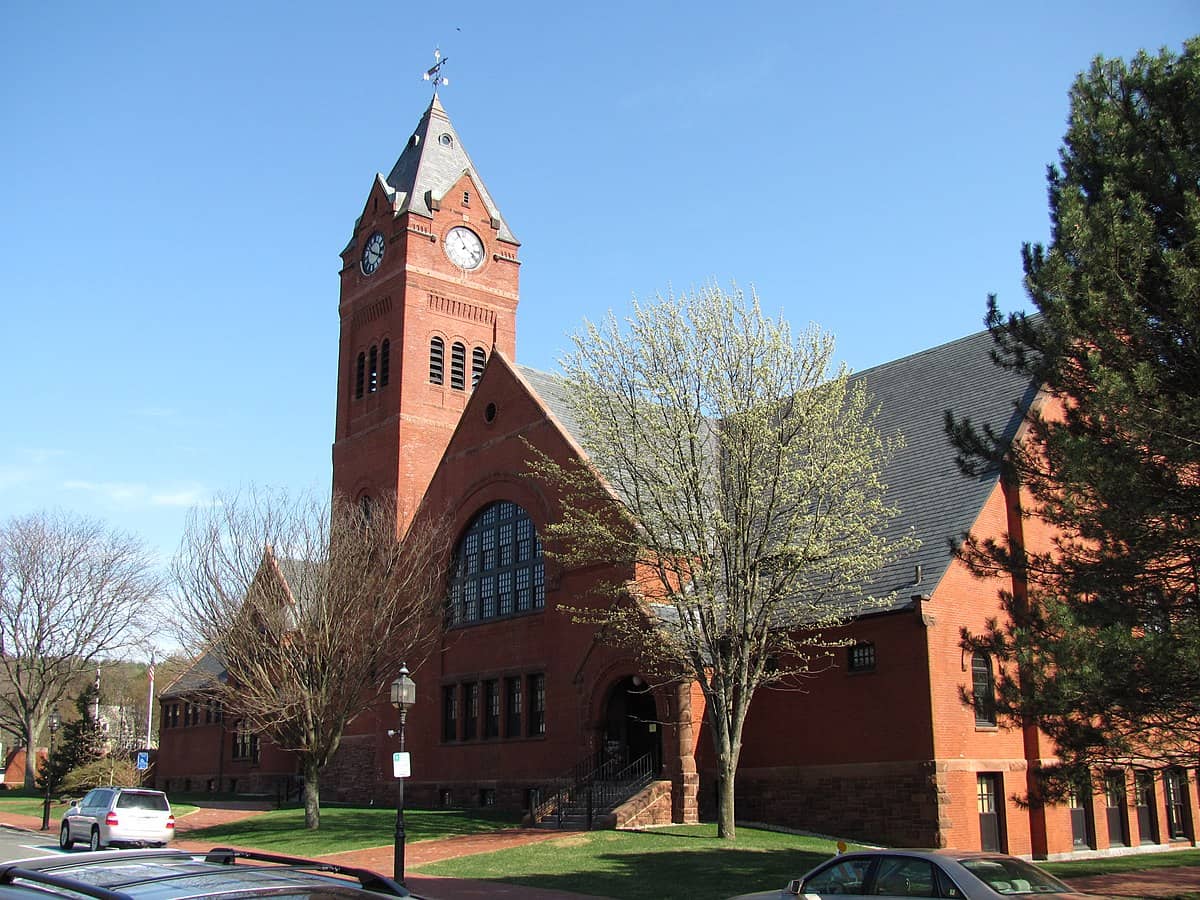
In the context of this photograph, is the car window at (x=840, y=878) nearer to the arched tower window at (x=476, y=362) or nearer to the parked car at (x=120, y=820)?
the parked car at (x=120, y=820)

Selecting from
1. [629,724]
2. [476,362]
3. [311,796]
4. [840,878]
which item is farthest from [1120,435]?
[476,362]

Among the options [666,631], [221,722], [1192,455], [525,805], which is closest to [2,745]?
[221,722]

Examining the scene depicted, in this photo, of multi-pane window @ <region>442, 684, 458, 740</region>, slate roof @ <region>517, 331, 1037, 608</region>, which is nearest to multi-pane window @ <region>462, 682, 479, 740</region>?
multi-pane window @ <region>442, 684, 458, 740</region>

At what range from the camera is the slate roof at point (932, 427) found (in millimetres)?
25578

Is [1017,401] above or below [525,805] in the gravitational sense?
above

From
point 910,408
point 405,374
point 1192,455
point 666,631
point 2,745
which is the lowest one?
point 2,745

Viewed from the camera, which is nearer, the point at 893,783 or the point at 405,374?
the point at 893,783

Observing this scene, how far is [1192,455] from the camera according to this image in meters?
13.5

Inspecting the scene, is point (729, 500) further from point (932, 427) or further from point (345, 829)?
point (345, 829)

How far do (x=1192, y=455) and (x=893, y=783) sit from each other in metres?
13.2

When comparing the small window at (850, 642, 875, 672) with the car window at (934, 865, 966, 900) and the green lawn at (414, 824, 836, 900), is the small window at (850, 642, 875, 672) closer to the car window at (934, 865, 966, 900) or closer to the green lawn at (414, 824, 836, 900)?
the green lawn at (414, 824, 836, 900)

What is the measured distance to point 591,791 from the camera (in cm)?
2662

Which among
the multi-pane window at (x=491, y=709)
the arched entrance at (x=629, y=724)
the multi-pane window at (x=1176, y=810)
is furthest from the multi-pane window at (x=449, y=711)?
the multi-pane window at (x=1176, y=810)

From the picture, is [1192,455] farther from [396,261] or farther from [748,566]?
[396,261]
